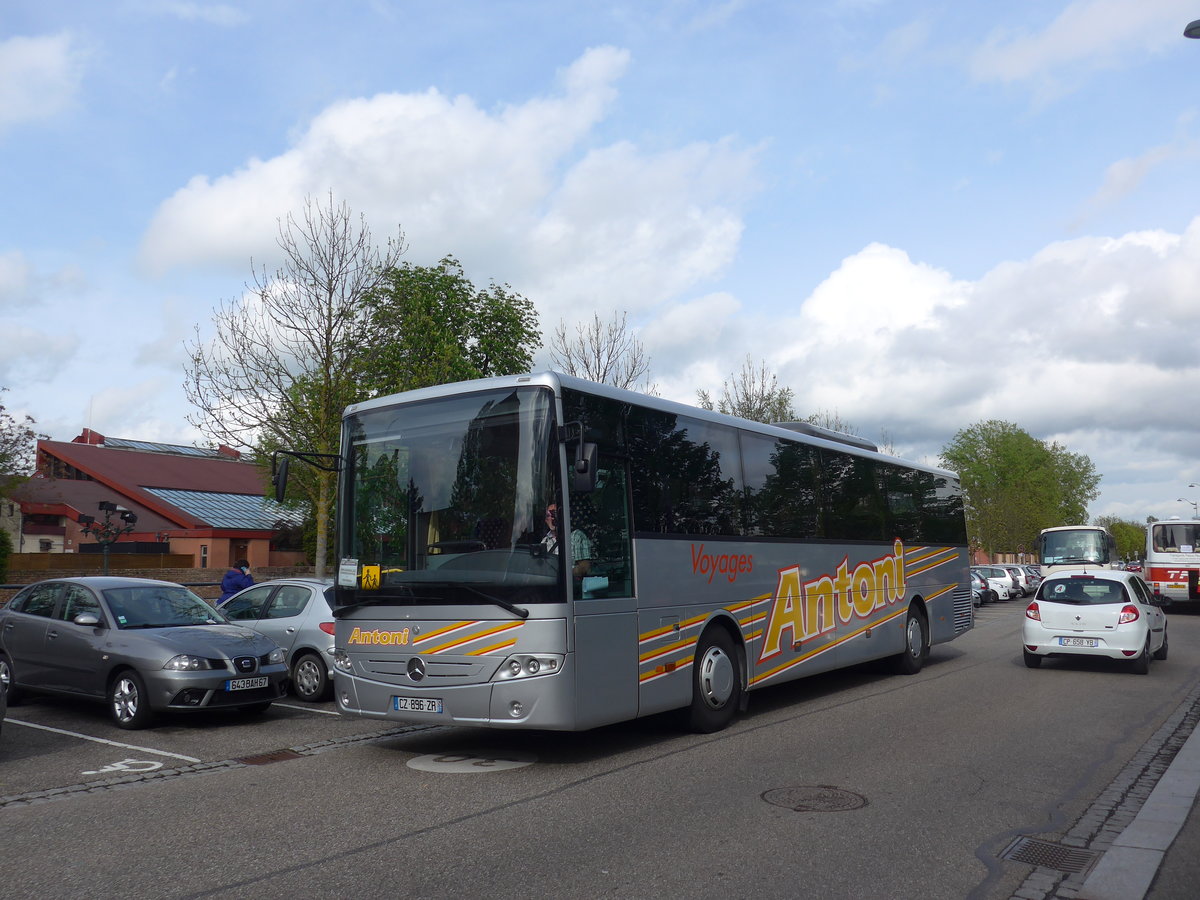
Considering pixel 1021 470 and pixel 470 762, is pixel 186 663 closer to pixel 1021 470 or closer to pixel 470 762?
pixel 470 762

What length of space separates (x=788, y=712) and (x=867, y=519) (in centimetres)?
393

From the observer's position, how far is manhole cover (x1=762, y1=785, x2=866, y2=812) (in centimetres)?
691

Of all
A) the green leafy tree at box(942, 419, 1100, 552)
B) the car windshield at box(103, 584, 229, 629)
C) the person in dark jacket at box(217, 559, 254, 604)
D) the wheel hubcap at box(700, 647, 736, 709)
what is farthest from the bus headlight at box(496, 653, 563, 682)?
the green leafy tree at box(942, 419, 1100, 552)

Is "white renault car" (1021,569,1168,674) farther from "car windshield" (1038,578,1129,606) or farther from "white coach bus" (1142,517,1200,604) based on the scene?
"white coach bus" (1142,517,1200,604)

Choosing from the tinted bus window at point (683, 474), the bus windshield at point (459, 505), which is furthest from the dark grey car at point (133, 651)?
the tinted bus window at point (683, 474)

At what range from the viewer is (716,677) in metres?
10.2

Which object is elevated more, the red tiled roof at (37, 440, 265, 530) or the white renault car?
the red tiled roof at (37, 440, 265, 530)

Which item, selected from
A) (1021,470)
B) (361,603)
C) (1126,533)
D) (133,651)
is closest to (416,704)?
(361,603)

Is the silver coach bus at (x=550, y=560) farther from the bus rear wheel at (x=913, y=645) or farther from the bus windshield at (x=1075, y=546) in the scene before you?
the bus windshield at (x=1075, y=546)

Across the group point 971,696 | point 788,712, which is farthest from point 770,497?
point 971,696

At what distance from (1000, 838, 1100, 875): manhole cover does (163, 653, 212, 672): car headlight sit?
7803mm

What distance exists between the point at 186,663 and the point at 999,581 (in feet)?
137

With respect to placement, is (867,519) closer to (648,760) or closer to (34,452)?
(648,760)

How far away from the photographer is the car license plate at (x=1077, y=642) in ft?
49.7
